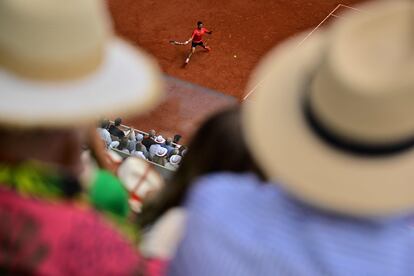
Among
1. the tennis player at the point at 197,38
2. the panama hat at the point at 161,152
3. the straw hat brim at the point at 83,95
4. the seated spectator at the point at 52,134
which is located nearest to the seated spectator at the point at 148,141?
the panama hat at the point at 161,152

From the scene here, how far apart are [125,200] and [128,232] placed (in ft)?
0.31

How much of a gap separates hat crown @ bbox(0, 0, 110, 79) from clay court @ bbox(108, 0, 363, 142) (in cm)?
553

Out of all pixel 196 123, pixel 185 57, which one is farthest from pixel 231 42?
pixel 196 123

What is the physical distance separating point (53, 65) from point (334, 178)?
0.63 meters

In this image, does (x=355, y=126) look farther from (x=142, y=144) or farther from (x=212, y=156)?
(x=142, y=144)

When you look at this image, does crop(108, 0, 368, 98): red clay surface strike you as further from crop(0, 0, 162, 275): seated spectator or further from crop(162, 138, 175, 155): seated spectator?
crop(0, 0, 162, 275): seated spectator

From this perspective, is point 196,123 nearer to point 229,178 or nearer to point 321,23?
point 321,23

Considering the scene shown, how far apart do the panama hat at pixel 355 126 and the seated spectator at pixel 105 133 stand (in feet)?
13.1

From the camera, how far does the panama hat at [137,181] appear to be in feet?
7.54

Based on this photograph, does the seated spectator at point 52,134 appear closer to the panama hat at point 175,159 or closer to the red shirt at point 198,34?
the panama hat at point 175,159

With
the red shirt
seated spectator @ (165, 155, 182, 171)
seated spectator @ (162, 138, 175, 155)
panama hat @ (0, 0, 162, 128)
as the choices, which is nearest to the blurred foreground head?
panama hat @ (0, 0, 162, 128)

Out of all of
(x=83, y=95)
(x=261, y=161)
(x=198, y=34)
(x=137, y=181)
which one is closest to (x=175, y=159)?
(x=198, y=34)

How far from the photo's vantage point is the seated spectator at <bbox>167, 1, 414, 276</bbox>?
1.35m

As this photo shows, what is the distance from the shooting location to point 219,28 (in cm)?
915
